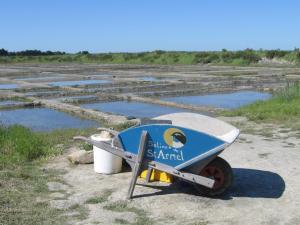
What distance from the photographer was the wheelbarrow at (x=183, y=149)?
407 cm

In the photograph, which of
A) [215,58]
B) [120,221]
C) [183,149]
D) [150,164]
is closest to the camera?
[120,221]

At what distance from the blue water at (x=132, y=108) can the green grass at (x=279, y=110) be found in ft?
5.46

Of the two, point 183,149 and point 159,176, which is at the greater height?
point 183,149

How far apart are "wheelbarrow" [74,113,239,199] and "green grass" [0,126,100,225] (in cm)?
72

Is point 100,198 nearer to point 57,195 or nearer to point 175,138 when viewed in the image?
point 57,195

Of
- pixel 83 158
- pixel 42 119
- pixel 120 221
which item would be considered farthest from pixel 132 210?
pixel 42 119

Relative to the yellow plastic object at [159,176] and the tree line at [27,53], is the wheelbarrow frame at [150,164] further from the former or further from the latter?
the tree line at [27,53]

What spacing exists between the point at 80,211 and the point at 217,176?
1232mm

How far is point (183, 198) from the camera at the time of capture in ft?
13.8

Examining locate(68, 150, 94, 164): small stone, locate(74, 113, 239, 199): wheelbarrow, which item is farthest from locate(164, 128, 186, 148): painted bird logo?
locate(68, 150, 94, 164): small stone

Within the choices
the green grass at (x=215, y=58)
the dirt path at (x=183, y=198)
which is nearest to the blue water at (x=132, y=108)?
the dirt path at (x=183, y=198)

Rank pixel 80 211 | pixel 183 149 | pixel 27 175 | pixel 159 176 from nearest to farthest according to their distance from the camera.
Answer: pixel 80 211, pixel 183 149, pixel 159 176, pixel 27 175

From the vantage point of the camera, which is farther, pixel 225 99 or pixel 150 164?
pixel 225 99

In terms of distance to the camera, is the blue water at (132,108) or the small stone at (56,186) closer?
the small stone at (56,186)
